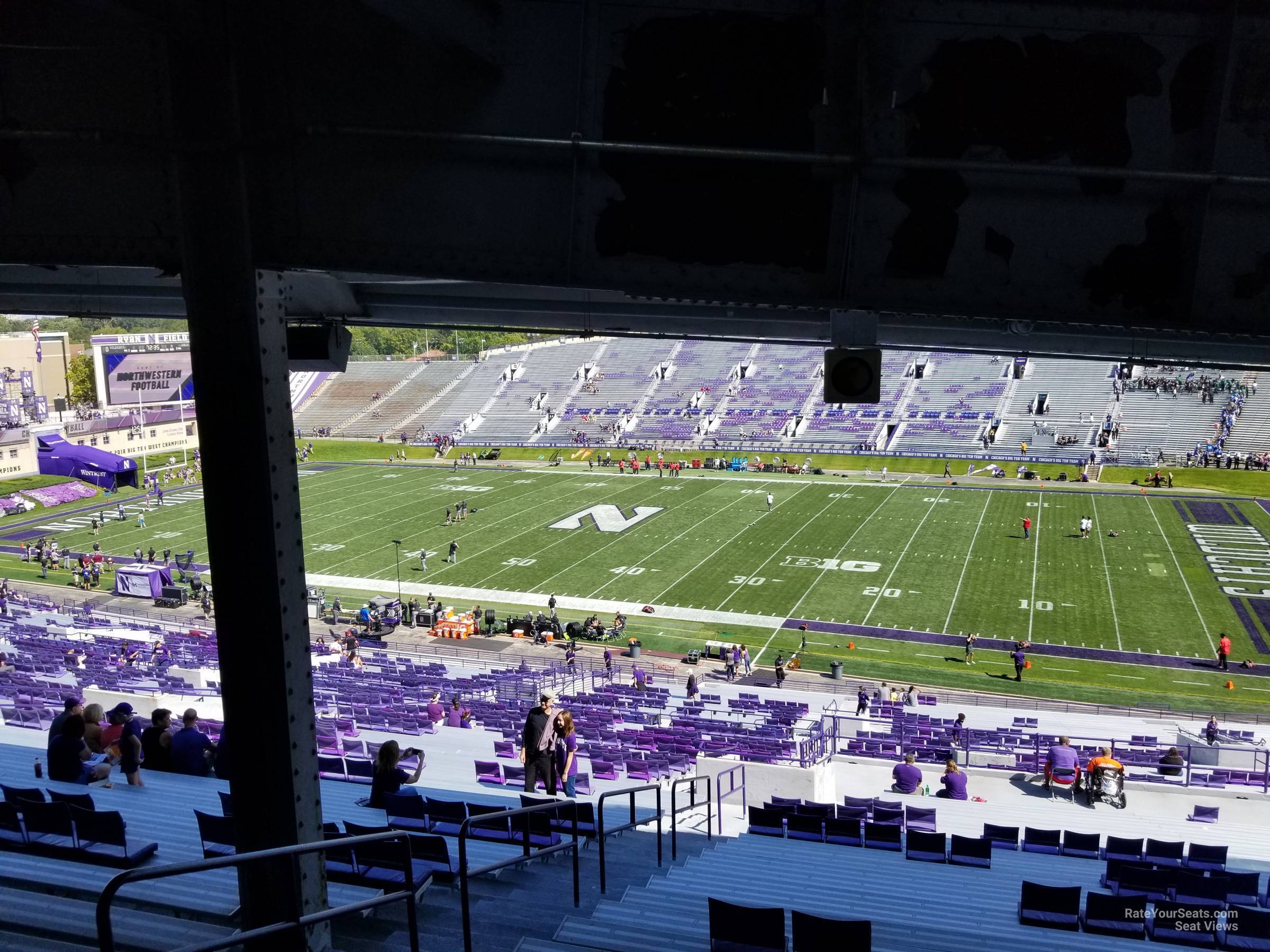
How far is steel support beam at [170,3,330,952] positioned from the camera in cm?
529

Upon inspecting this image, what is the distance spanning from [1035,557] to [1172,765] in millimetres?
20915

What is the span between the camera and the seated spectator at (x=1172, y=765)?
49.0 feet

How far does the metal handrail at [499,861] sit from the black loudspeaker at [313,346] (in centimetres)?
341

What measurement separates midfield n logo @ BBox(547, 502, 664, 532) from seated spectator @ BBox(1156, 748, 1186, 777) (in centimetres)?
2670

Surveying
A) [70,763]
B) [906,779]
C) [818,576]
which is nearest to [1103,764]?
[906,779]

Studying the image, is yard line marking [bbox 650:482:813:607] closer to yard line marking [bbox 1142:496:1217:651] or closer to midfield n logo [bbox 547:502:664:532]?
midfield n logo [bbox 547:502:664:532]

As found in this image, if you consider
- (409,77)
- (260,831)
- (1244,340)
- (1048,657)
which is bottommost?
(1048,657)

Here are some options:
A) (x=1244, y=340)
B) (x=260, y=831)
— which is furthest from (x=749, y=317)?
(x=260, y=831)

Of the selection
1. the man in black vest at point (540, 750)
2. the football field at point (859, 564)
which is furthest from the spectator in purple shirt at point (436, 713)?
the football field at point (859, 564)

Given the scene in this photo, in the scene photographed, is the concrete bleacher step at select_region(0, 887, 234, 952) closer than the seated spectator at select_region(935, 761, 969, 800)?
Yes

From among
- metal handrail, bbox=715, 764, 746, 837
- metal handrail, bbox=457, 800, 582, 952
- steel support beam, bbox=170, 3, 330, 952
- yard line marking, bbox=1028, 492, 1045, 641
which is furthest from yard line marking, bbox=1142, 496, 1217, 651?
steel support beam, bbox=170, 3, 330, 952

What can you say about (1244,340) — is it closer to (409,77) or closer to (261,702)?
(409,77)

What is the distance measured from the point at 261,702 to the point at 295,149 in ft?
10.2

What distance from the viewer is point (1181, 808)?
13.1 metres
